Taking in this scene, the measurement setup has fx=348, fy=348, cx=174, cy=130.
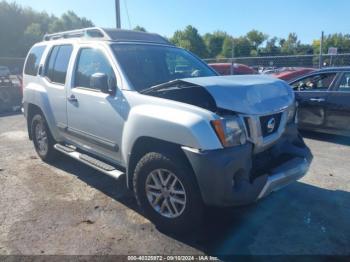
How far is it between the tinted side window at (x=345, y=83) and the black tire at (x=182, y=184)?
5.01 metres

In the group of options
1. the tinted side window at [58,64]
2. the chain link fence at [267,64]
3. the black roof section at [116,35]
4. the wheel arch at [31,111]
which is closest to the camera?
the black roof section at [116,35]

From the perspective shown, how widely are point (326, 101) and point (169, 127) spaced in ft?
16.2

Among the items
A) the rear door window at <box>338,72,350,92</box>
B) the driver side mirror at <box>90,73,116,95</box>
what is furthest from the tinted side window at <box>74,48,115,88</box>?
the rear door window at <box>338,72,350,92</box>

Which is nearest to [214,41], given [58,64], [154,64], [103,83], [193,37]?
[193,37]

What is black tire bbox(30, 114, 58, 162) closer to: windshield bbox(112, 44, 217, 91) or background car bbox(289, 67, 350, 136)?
windshield bbox(112, 44, 217, 91)

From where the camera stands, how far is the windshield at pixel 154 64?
13.7 ft

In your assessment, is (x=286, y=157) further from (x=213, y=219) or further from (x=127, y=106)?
(x=127, y=106)

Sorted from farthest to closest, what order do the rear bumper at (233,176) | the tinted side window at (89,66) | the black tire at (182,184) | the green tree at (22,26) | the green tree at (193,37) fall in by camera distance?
1. the green tree at (193,37)
2. the green tree at (22,26)
3. the tinted side window at (89,66)
4. the black tire at (182,184)
5. the rear bumper at (233,176)

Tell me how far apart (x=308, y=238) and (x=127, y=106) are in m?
2.33

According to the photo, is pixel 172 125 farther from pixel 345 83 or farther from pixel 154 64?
pixel 345 83

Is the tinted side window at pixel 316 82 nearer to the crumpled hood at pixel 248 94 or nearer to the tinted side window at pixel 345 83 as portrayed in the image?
the tinted side window at pixel 345 83

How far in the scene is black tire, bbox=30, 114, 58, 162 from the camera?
578 cm

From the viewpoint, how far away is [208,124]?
3100mm

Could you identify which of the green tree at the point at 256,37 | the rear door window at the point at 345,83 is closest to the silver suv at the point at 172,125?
the rear door window at the point at 345,83
